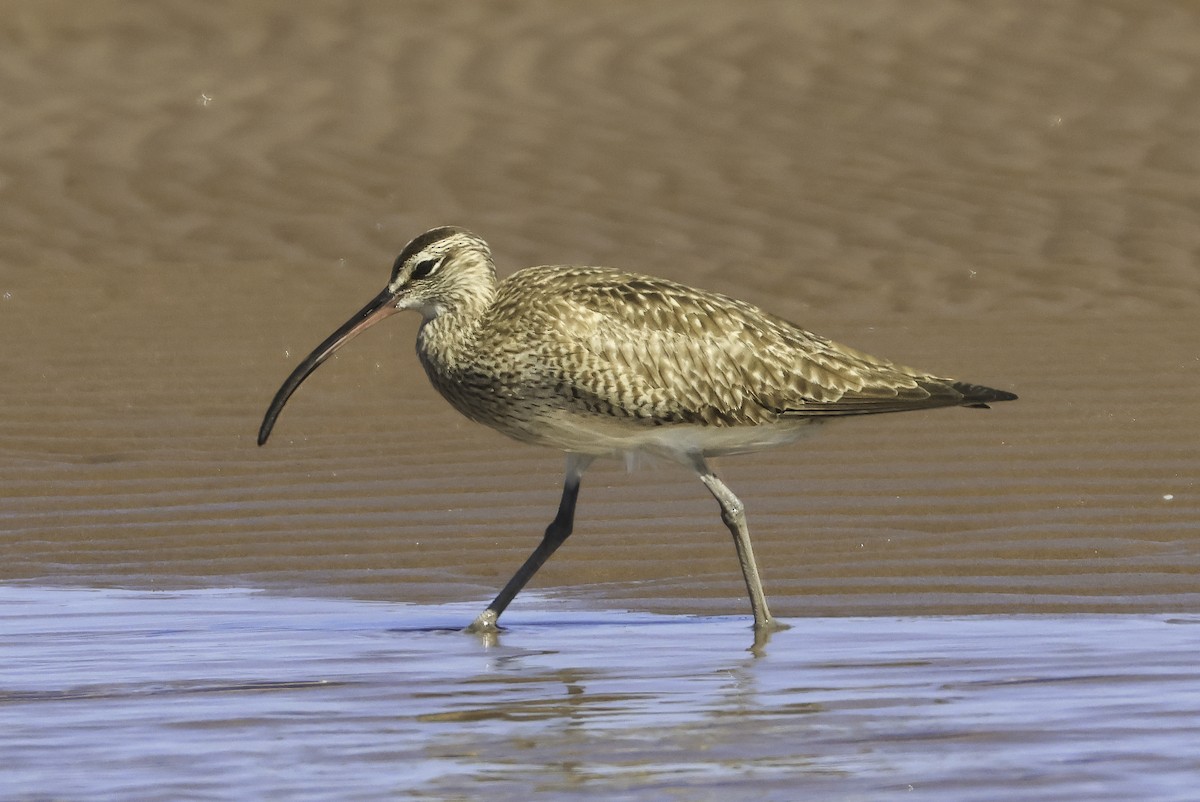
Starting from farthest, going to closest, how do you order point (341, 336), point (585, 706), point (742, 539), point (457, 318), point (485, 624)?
point (341, 336)
point (457, 318)
point (742, 539)
point (485, 624)
point (585, 706)

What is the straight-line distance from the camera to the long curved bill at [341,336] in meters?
8.16

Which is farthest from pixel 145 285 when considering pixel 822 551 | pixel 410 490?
pixel 822 551

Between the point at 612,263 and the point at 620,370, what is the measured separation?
7.11 metres

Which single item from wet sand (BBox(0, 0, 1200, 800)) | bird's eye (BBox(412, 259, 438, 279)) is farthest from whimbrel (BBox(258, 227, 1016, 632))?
wet sand (BBox(0, 0, 1200, 800))

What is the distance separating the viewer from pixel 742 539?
770 centimetres

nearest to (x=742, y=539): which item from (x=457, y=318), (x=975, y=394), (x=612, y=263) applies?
(x=975, y=394)

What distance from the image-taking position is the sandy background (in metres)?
8.78

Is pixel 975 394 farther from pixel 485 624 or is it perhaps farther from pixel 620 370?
pixel 485 624

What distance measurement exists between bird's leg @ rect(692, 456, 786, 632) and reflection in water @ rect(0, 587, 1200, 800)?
0.08m

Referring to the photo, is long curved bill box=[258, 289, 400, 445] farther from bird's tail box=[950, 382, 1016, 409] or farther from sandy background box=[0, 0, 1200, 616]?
bird's tail box=[950, 382, 1016, 409]

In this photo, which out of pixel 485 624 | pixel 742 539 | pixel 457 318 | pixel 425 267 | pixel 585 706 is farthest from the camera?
pixel 425 267

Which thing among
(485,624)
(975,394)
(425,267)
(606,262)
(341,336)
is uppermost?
(425,267)

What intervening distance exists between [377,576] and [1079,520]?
253 centimetres

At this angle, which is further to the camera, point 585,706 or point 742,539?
point 742,539
